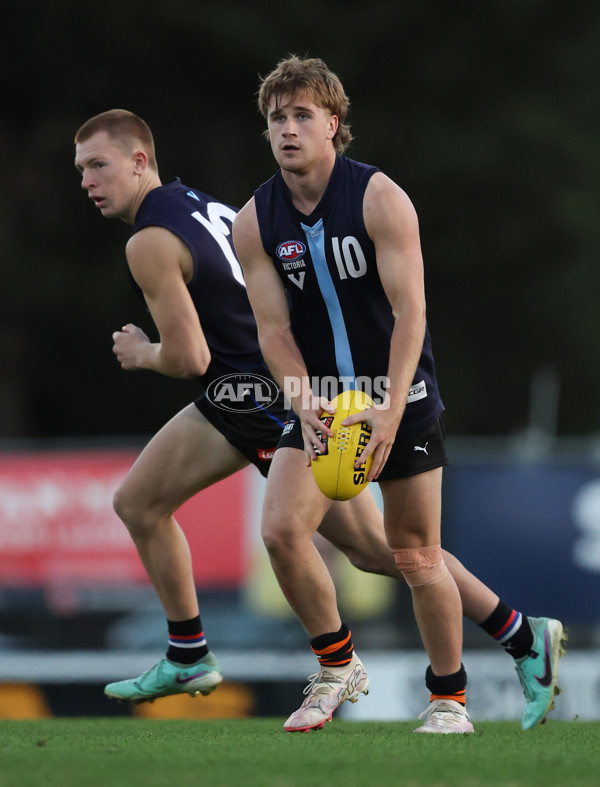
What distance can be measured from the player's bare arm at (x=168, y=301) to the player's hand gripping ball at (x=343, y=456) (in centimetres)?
94

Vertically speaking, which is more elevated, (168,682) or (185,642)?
(185,642)

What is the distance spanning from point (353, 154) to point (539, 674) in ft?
40.9

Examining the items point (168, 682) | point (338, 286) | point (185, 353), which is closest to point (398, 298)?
point (338, 286)

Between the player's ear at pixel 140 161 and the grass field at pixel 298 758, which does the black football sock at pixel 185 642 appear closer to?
the grass field at pixel 298 758

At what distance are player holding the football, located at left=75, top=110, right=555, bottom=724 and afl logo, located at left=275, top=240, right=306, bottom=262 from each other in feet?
2.36

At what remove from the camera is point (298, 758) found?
4309mm

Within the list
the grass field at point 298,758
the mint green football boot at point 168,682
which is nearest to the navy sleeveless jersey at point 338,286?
the grass field at point 298,758

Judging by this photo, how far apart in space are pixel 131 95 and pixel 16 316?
3383 mm

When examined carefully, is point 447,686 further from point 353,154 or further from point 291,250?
point 353,154

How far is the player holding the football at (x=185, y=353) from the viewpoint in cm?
561

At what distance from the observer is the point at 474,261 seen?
18859 mm

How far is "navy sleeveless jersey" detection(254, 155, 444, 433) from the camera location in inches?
195

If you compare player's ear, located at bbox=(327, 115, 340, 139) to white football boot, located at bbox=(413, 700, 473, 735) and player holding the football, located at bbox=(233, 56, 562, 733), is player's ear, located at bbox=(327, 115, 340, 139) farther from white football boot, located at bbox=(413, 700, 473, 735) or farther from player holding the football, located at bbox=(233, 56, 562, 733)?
white football boot, located at bbox=(413, 700, 473, 735)

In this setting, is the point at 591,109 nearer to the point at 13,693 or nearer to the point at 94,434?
the point at 94,434
